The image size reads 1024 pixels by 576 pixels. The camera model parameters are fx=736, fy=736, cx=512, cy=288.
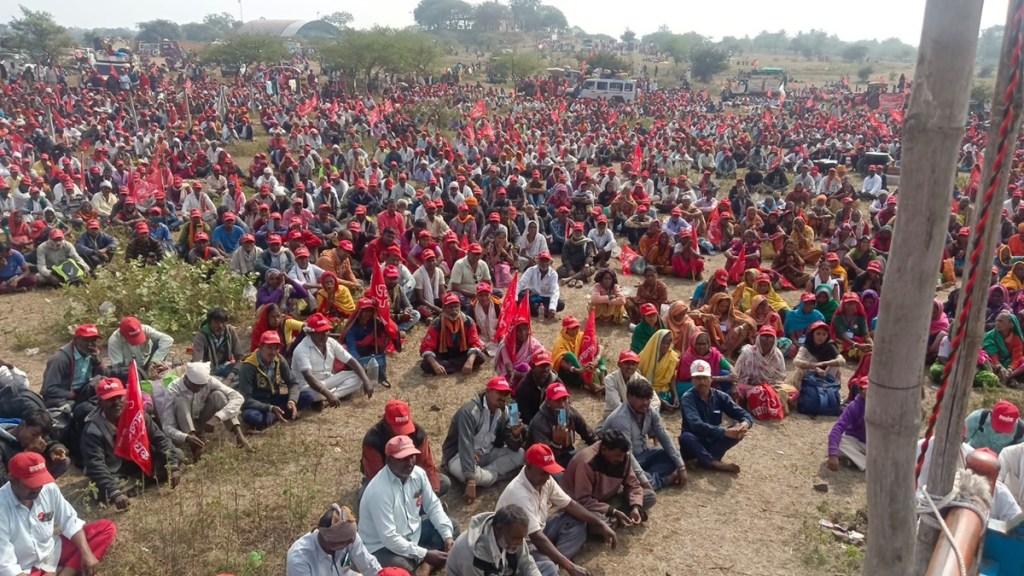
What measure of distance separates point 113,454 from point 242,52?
3655 cm

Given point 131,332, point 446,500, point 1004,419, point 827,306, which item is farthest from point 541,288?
point 1004,419

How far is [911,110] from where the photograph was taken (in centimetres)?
113

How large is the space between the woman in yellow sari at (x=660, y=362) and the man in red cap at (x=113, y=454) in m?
4.00

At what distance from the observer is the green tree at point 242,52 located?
3753 centimetres

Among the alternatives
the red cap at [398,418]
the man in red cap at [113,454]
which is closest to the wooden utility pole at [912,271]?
the red cap at [398,418]

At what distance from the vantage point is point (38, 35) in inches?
1432

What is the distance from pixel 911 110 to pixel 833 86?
169 ft

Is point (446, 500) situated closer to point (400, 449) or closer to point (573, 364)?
point (400, 449)

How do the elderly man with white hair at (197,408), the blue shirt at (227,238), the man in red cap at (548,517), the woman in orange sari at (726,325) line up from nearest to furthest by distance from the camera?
1. the man in red cap at (548,517)
2. the elderly man with white hair at (197,408)
3. the woman in orange sari at (726,325)
4. the blue shirt at (227,238)

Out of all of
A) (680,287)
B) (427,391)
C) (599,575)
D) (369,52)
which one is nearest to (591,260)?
(680,287)

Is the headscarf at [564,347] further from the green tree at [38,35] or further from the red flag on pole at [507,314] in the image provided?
the green tree at [38,35]

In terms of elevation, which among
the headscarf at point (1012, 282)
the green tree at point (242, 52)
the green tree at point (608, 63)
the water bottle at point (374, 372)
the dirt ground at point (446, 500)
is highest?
the green tree at point (608, 63)

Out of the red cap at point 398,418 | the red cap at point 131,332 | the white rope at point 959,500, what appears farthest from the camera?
the red cap at point 131,332

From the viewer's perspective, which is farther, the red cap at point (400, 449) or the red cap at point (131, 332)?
the red cap at point (131, 332)
